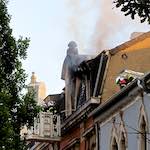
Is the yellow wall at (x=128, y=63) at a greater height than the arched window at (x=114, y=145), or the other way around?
the yellow wall at (x=128, y=63)

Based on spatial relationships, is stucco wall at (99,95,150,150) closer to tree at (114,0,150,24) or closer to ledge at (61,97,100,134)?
ledge at (61,97,100,134)

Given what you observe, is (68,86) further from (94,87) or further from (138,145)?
(138,145)

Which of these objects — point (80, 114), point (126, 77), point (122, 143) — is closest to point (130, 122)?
point (122, 143)

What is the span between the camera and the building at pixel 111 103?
2238cm

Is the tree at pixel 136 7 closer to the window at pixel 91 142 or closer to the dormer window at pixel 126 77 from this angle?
the dormer window at pixel 126 77

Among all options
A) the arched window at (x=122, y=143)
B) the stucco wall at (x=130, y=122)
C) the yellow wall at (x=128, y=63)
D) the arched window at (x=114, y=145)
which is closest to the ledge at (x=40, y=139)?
the yellow wall at (x=128, y=63)

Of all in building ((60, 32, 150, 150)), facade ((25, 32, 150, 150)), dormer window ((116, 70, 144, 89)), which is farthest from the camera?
dormer window ((116, 70, 144, 89))

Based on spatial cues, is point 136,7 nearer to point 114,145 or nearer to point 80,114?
point 114,145

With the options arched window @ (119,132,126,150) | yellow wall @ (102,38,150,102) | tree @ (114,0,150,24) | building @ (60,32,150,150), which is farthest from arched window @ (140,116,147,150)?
tree @ (114,0,150,24)

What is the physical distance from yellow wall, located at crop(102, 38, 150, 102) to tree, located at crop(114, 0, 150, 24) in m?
13.6

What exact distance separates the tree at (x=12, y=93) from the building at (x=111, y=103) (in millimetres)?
2758

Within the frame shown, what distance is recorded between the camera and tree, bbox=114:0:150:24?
1106cm

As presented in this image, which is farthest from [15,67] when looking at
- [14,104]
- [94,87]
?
[94,87]

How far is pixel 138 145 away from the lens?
22.1 metres
